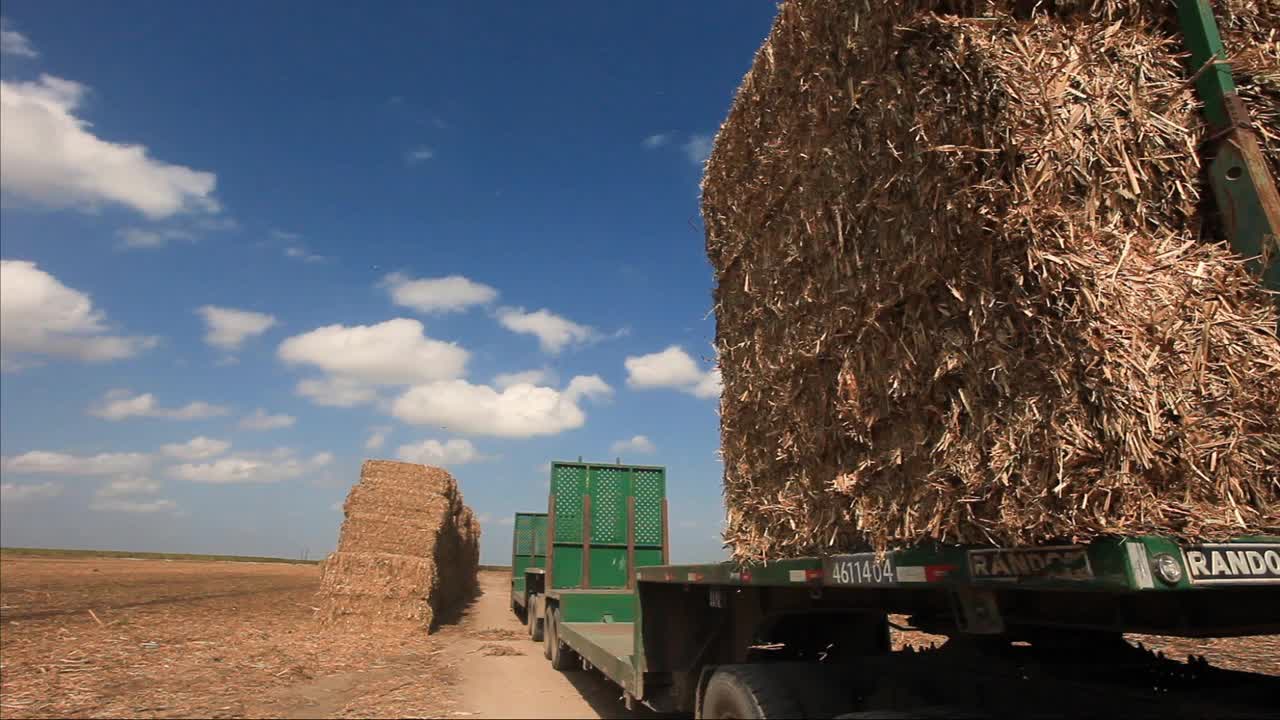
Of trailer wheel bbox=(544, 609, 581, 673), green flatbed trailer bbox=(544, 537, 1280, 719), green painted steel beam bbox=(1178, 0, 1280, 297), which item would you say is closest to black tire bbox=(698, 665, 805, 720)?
green flatbed trailer bbox=(544, 537, 1280, 719)

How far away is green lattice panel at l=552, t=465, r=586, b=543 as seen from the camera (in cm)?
1279

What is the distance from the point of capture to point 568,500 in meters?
12.9

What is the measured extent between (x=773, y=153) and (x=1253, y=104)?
2.18m

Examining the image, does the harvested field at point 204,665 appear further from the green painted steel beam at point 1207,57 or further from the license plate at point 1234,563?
the green painted steel beam at point 1207,57

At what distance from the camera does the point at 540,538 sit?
62.4 ft

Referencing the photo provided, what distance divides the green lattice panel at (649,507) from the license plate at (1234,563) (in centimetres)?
1138

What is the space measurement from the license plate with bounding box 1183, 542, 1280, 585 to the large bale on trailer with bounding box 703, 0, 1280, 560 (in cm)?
5

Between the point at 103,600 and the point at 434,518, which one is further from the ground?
the point at 434,518

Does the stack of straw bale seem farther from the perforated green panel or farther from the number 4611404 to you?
the number 4611404

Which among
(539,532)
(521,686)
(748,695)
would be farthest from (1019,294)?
(539,532)

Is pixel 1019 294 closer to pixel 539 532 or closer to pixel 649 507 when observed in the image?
pixel 649 507

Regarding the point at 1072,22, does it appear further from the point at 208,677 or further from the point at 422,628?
the point at 422,628

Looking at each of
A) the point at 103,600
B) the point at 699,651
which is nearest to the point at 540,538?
the point at 103,600

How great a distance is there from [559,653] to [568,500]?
283 centimetres
